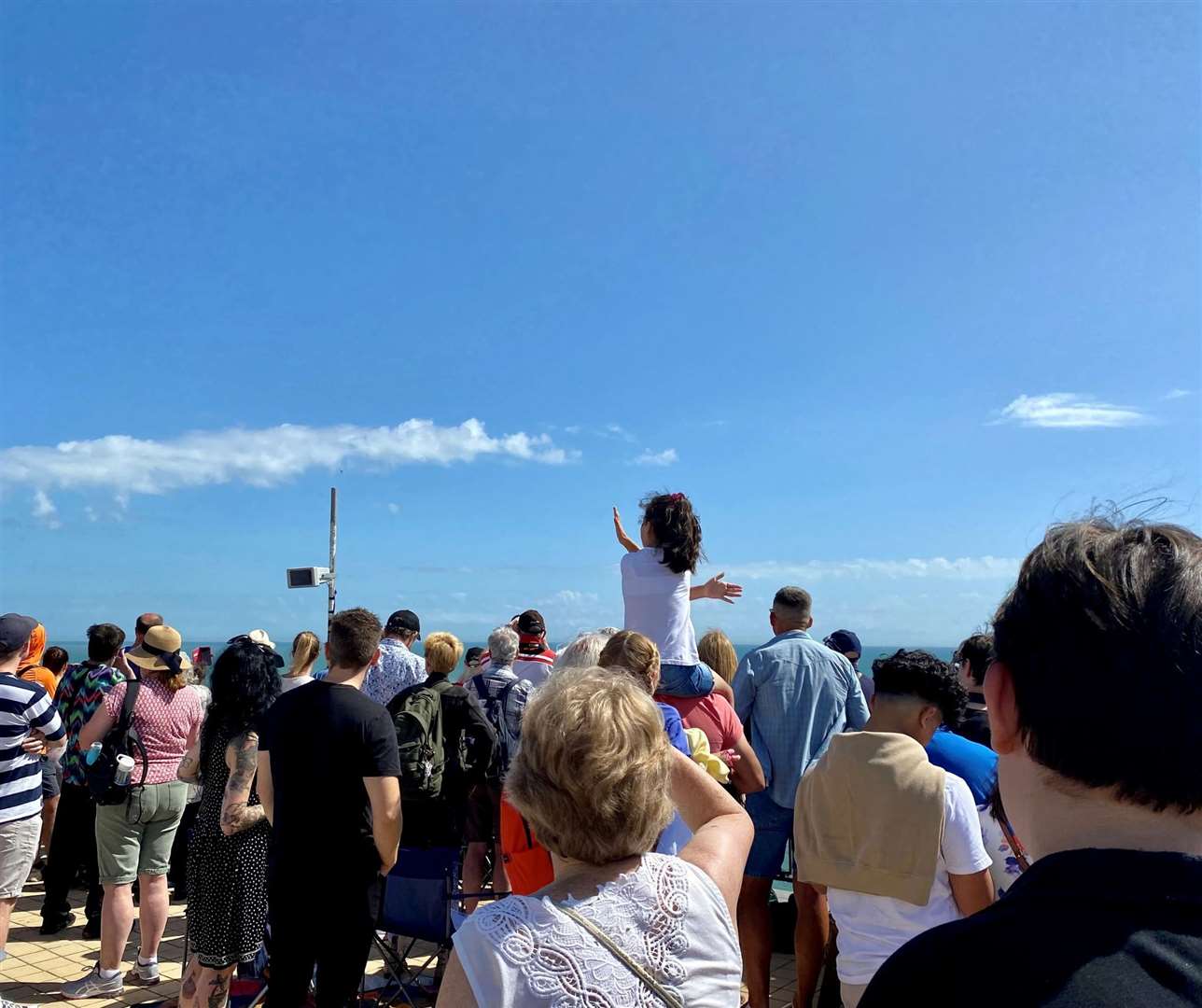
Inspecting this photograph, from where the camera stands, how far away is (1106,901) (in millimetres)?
777

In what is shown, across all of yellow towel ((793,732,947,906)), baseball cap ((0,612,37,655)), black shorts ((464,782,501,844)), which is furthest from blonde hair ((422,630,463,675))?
yellow towel ((793,732,947,906))

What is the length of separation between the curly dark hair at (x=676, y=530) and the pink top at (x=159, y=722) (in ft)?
10.1

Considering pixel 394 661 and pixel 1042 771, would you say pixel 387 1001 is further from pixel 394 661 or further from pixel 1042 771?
pixel 1042 771

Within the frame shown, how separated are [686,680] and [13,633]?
3.45m

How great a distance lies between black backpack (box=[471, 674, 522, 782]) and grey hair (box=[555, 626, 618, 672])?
5.19 feet

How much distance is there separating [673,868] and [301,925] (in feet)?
7.33

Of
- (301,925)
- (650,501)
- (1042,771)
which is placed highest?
(650,501)

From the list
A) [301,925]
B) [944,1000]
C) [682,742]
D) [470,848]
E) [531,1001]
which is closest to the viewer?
[944,1000]

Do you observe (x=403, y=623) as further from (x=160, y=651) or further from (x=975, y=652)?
(x=975, y=652)

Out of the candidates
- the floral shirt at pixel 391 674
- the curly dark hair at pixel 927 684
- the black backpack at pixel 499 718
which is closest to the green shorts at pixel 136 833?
the floral shirt at pixel 391 674

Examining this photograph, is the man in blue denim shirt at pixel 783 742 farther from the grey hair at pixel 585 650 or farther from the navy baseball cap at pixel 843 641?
the navy baseball cap at pixel 843 641

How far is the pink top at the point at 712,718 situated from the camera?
12.4 feet

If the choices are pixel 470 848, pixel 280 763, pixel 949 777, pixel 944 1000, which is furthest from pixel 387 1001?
pixel 944 1000

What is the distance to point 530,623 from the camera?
629 cm
